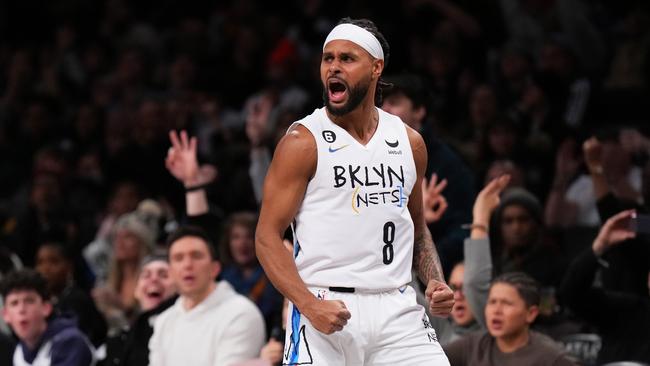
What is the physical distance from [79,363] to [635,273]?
3264 millimetres

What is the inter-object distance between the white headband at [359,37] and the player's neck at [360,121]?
204mm

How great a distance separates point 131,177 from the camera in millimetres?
11594

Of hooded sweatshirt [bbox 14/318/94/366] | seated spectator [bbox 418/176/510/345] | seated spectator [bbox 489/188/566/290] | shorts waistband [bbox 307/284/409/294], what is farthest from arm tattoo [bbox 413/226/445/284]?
hooded sweatshirt [bbox 14/318/94/366]

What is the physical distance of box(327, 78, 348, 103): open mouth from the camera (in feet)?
17.4

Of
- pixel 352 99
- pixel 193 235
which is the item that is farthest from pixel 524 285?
pixel 352 99

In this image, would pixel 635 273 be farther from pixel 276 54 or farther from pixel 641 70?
pixel 276 54

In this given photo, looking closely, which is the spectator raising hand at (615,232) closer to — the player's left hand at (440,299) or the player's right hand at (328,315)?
the player's left hand at (440,299)

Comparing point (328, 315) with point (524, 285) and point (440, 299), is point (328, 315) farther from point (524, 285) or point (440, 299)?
point (524, 285)

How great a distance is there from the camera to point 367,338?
5191 mm

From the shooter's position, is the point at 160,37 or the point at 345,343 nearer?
the point at 345,343

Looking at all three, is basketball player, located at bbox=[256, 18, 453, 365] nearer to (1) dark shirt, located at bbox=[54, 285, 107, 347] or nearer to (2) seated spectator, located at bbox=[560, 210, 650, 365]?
(2) seated spectator, located at bbox=[560, 210, 650, 365]

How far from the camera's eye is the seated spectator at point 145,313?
784 cm

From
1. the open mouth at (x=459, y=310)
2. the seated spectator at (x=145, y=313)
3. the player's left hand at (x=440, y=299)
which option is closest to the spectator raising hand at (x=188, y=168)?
the seated spectator at (x=145, y=313)

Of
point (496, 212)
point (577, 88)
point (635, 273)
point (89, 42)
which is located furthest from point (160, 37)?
point (635, 273)
